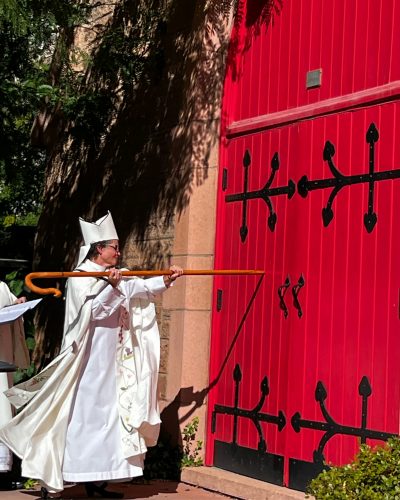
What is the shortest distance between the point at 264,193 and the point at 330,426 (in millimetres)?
1921

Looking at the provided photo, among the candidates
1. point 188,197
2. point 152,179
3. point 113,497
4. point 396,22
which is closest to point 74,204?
point 152,179

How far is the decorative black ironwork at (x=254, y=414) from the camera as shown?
7754 millimetres

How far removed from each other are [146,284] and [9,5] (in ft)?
7.57

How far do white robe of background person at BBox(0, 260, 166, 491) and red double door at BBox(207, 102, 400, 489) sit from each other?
0.77 meters

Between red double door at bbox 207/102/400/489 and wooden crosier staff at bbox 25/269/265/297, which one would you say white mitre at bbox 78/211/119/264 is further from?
red double door at bbox 207/102/400/489

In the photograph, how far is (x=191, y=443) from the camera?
8.50 meters

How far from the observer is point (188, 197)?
8688 millimetres

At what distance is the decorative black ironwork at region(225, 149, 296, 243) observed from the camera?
7.87m

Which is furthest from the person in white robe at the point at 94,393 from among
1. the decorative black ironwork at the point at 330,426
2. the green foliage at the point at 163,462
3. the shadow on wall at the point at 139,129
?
the shadow on wall at the point at 139,129

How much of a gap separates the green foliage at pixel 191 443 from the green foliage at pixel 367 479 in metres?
2.62

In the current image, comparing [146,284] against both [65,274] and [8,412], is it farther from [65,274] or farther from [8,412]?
[8,412]

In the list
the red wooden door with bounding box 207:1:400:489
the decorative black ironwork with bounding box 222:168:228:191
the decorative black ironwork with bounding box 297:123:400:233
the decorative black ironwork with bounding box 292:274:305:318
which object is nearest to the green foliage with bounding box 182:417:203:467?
the red wooden door with bounding box 207:1:400:489

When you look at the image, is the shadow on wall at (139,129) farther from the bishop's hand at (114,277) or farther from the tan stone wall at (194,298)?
the bishop's hand at (114,277)

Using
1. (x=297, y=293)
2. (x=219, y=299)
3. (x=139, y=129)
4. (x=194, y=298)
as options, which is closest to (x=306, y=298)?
(x=297, y=293)
